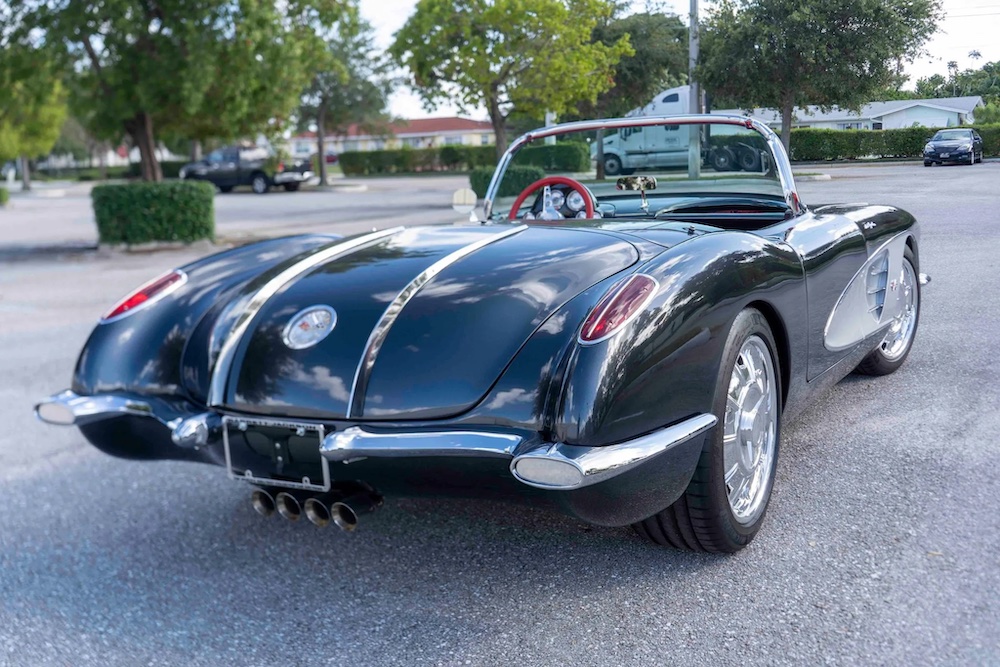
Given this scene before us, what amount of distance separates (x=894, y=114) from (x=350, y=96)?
35.3 metres

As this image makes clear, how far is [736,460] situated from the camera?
2.78m

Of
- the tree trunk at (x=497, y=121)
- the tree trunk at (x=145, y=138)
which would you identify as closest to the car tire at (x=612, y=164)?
the tree trunk at (x=497, y=121)

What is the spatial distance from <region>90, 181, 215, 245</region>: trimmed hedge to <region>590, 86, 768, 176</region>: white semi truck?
11.1m

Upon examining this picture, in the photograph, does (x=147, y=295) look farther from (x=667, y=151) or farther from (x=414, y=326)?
(x=667, y=151)

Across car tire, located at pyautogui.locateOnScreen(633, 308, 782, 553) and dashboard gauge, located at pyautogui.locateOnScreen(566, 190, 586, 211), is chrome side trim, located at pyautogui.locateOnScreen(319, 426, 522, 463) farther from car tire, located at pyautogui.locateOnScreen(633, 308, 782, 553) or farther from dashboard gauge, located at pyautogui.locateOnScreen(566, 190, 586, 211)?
A: dashboard gauge, located at pyautogui.locateOnScreen(566, 190, 586, 211)

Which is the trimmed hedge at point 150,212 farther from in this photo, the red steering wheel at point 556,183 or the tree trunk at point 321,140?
the tree trunk at point 321,140

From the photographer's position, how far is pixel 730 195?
13.0 ft

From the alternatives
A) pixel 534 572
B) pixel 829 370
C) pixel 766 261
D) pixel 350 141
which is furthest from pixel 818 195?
pixel 350 141

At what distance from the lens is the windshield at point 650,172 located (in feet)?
12.7

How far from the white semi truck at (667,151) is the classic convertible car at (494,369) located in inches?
22.1

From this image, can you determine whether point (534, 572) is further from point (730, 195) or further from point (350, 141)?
point (350, 141)

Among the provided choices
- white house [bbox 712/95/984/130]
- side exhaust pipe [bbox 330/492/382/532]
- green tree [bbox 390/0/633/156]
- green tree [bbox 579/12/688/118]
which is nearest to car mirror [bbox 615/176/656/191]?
white house [bbox 712/95/984/130]

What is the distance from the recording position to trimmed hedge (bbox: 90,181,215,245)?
546 inches

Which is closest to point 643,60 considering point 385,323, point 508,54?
point 508,54
